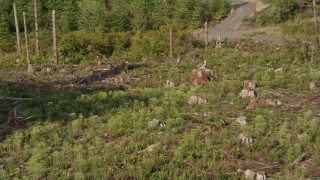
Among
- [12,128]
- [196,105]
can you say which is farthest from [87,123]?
[196,105]

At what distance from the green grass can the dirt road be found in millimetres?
15590

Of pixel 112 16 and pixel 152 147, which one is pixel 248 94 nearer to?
pixel 152 147

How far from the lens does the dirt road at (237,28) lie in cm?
2753

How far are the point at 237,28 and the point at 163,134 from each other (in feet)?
85.2

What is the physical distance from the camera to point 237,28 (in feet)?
107

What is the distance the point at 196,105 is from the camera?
9.70 m

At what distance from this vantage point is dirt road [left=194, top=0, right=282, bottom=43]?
2753 cm

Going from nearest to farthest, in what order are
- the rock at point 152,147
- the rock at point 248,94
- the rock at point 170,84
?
the rock at point 152,147 < the rock at point 248,94 < the rock at point 170,84

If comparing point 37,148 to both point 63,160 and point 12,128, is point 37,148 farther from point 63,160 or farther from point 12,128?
point 12,128

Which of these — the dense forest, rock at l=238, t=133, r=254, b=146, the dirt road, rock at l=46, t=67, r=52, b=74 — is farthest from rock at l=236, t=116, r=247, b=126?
the dense forest

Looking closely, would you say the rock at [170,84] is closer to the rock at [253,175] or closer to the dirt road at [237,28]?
the rock at [253,175]

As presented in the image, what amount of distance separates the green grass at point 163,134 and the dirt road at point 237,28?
15590 millimetres

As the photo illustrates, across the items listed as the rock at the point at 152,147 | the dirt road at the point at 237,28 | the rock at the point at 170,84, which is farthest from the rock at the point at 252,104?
the dirt road at the point at 237,28

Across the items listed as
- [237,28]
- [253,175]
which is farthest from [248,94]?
[237,28]
